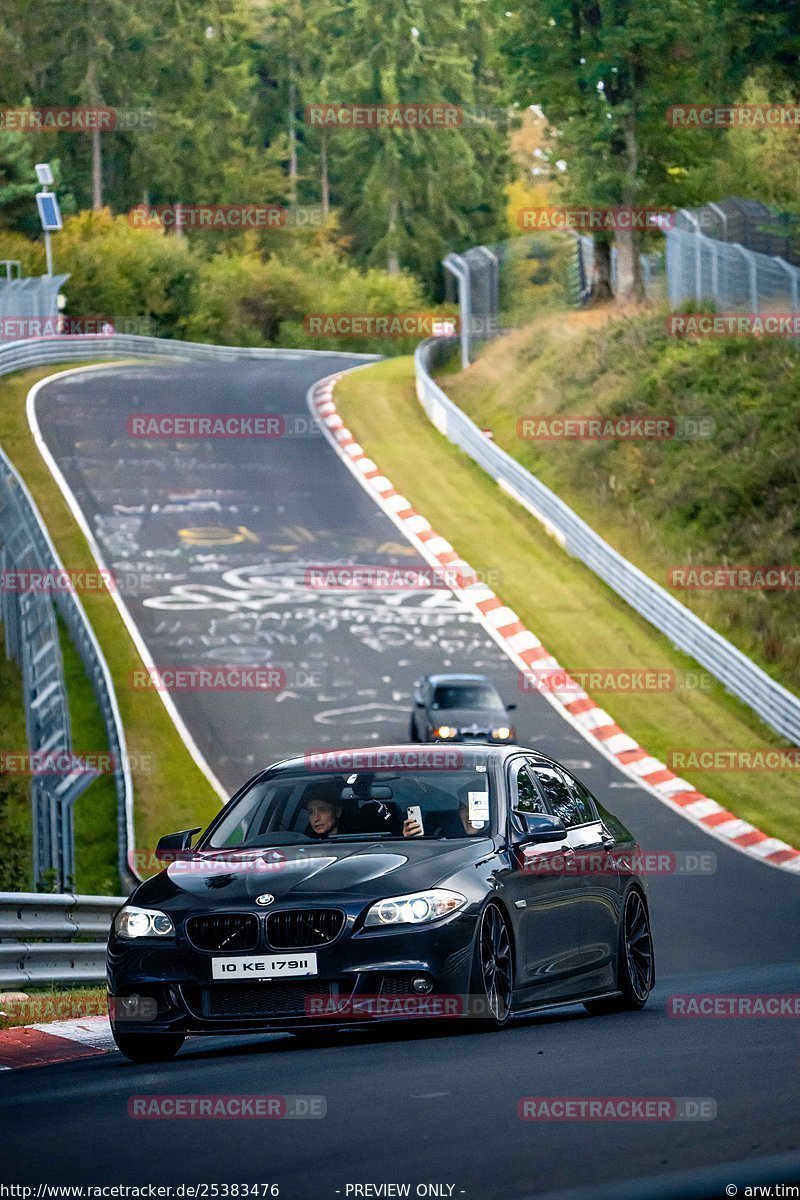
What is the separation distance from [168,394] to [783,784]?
2848 centimetres

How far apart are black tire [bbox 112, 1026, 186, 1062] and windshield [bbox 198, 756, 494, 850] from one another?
1.04 m

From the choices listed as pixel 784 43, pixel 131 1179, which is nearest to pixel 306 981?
pixel 131 1179

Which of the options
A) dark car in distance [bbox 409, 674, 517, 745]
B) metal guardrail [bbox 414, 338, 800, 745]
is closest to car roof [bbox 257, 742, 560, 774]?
dark car in distance [bbox 409, 674, 517, 745]

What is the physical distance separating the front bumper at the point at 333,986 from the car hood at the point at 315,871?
0.24 m

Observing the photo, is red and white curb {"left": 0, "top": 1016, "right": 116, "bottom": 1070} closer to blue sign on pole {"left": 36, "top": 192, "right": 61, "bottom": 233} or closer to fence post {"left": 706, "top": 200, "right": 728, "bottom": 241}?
fence post {"left": 706, "top": 200, "right": 728, "bottom": 241}

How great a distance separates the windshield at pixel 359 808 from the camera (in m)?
10.1

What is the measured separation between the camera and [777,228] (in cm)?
4888

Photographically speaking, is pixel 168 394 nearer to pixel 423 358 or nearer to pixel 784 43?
pixel 423 358

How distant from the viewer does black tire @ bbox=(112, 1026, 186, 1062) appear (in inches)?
375

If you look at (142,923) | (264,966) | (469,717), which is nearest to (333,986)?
(264,966)

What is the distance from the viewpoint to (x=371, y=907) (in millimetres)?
9211

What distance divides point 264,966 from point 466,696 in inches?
735

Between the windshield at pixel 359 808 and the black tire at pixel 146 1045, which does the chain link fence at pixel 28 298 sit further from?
the black tire at pixel 146 1045

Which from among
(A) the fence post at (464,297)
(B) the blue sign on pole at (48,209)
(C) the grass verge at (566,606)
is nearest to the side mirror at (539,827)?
(C) the grass verge at (566,606)
